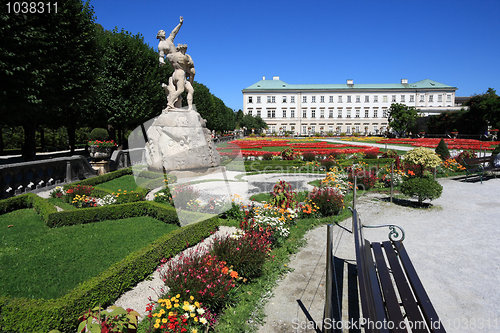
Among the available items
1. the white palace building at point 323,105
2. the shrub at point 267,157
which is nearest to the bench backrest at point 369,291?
the shrub at point 267,157

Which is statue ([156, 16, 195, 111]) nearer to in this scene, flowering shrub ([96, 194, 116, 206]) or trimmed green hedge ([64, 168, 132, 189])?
trimmed green hedge ([64, 168, 132, 189])

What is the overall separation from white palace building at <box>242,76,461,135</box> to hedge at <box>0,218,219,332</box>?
2847 inches

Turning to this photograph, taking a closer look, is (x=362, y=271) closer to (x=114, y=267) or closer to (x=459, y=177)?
(x=114, y=267)

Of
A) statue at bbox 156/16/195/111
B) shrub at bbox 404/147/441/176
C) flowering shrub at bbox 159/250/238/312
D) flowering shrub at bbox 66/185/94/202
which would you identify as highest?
statue at bbox 156/16/195/111

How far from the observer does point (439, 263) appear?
4.64 meters

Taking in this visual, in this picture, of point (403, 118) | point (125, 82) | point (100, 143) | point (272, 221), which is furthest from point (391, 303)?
point (403, 118)

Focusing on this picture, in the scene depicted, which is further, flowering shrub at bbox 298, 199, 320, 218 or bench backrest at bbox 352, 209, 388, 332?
flowering shrub at bbox 298, 199, 320, 218

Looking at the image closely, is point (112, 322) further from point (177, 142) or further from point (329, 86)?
point (329, 86)

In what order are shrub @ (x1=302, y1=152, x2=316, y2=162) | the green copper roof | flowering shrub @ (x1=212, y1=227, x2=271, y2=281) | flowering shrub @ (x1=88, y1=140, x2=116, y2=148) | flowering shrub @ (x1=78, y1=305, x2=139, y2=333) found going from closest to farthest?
flowering shrub @ (x1=78, y1=305, x2=139, y2=333), flowering shrub @ (x1=212, y1=227, x2=271, y2=281), flowering shrub @ (x1=88, y1=140, x2=116, y2=148), shrub @ (x1=302, y1=152, x2=316, y2=162), the green copper roof

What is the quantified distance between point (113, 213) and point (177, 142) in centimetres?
544

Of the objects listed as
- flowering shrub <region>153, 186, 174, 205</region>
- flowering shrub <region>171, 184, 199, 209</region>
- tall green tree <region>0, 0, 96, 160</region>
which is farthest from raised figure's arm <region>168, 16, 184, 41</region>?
flowering shrub <region>171, 184, 199, 209</region>

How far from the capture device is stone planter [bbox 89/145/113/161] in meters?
13.5

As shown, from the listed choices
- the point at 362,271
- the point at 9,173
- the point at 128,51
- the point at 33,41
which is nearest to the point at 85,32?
the point at 33,41

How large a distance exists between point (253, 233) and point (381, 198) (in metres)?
5.98
